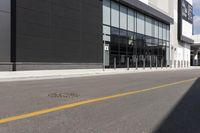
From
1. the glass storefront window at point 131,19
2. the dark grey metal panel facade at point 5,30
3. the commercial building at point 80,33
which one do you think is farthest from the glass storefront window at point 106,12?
the dark grey metal panel facade at point 5,30

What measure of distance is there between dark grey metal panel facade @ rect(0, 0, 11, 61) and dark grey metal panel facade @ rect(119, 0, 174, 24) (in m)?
18.6

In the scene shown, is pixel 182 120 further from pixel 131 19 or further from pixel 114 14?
pixel 131 19

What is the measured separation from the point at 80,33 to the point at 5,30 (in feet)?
30.9

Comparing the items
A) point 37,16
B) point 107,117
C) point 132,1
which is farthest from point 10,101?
point 132,1

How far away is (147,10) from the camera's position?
153ft

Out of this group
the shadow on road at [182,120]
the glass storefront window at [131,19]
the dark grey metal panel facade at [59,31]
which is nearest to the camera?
the shadow on road at [182,120]

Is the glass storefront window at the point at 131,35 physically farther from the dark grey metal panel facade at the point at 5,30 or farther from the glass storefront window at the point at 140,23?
the dark grey metal panel facade at the point at 5,30

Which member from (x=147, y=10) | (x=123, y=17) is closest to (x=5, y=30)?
(x=123, y=17)

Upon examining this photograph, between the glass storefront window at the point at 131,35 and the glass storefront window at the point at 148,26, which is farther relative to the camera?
the glass storefront window at the point at 148,26

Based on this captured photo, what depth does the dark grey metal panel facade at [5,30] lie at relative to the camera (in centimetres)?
2472

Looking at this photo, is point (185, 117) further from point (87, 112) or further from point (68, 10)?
point (68, 10)

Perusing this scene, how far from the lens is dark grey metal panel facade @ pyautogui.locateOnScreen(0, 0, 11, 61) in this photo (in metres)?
24.7

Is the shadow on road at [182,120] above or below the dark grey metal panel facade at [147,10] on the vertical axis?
below

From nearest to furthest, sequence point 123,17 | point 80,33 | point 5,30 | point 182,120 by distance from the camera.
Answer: point 182,120, point 5,30, point 80,33, point 123,17
